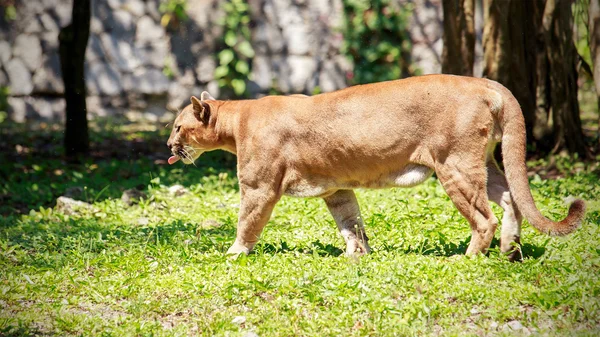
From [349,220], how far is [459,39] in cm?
493

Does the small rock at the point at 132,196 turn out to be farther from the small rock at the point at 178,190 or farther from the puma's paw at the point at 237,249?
the puma's paw at the point at 237,249

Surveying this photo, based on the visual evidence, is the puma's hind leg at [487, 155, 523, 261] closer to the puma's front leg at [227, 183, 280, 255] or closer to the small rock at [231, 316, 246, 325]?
the puma's front leg at [227, 183, 280, 255]

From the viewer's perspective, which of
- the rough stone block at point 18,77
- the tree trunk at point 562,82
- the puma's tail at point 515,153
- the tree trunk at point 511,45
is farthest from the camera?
the rough stone block at point 18,77

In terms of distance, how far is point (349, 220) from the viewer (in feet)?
22.8

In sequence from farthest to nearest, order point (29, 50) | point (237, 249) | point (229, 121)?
point (29, 50) → point (229, 121) → point (237, 249)

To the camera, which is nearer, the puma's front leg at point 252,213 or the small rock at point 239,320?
Answer: the small rock at point 239,320

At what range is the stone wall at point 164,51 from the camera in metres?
16.0

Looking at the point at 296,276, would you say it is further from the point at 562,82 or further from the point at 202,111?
the point at 562,82

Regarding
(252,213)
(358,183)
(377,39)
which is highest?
(358,183)

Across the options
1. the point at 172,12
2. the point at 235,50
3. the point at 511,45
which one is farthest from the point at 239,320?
the point at 172,12

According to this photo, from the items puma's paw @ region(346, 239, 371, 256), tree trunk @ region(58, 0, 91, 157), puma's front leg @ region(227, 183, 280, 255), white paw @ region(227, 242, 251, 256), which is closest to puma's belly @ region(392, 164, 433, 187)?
puma's paw @ region(346, 239, 371, 256)

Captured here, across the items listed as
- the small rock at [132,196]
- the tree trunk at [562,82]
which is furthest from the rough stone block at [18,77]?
the tree trunk at [562,82]

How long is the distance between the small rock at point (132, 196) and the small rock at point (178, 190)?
1.13 ft

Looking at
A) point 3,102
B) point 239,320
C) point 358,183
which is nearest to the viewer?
point 239,320
